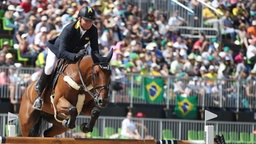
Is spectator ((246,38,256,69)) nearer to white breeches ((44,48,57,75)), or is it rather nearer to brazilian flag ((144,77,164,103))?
brazilian flag ((144,77,164,103))

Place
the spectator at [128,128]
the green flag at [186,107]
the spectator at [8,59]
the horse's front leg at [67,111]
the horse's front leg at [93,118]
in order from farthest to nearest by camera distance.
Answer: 1. the green flag at [186,107]
2. the spectator at [8,59]
3. the spectator at [128,128]
4. the horse's front leg at [67,111]
5. the horse's front leg at [93,118]

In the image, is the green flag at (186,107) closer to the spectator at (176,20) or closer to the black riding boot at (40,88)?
the spectator at (176,20)

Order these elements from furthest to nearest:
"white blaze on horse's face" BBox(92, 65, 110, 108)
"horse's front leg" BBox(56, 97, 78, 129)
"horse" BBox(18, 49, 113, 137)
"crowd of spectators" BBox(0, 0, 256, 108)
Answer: "crowd of spectators" BBox(0, 0, 256, 108) < "horse's front leg" BBox(56, 97, 78, 129) < "horse" BBox(18, 49, 113, 137) < "white blaze on horse's face" BBox(92, 65, 110, 108)

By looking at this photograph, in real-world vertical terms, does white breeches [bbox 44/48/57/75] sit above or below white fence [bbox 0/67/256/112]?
above

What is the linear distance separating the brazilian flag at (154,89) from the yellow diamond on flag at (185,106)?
1.86 ft

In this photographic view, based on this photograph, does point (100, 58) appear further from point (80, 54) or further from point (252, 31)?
point (252, 31)

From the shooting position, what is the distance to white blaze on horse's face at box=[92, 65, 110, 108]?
12.7 meters

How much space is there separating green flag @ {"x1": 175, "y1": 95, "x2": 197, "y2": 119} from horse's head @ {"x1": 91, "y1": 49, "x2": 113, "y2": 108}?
29.8ft

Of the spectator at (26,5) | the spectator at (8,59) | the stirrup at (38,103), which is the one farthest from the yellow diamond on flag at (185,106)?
the stirrup at (38,103)

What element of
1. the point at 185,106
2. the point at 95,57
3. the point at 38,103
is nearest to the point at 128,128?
the point at 185,106

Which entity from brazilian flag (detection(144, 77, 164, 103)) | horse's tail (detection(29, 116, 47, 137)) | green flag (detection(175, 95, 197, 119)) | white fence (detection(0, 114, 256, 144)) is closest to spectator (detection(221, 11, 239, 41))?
green flag (detection(175, 95, 197, 119))

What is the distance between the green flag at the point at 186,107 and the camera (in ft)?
72.1

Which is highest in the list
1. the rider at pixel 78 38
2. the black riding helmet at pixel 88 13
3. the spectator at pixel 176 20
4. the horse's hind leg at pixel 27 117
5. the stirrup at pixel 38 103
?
the spectator at pixel 176 20

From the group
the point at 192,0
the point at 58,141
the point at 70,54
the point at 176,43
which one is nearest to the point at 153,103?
the point at 176,43
